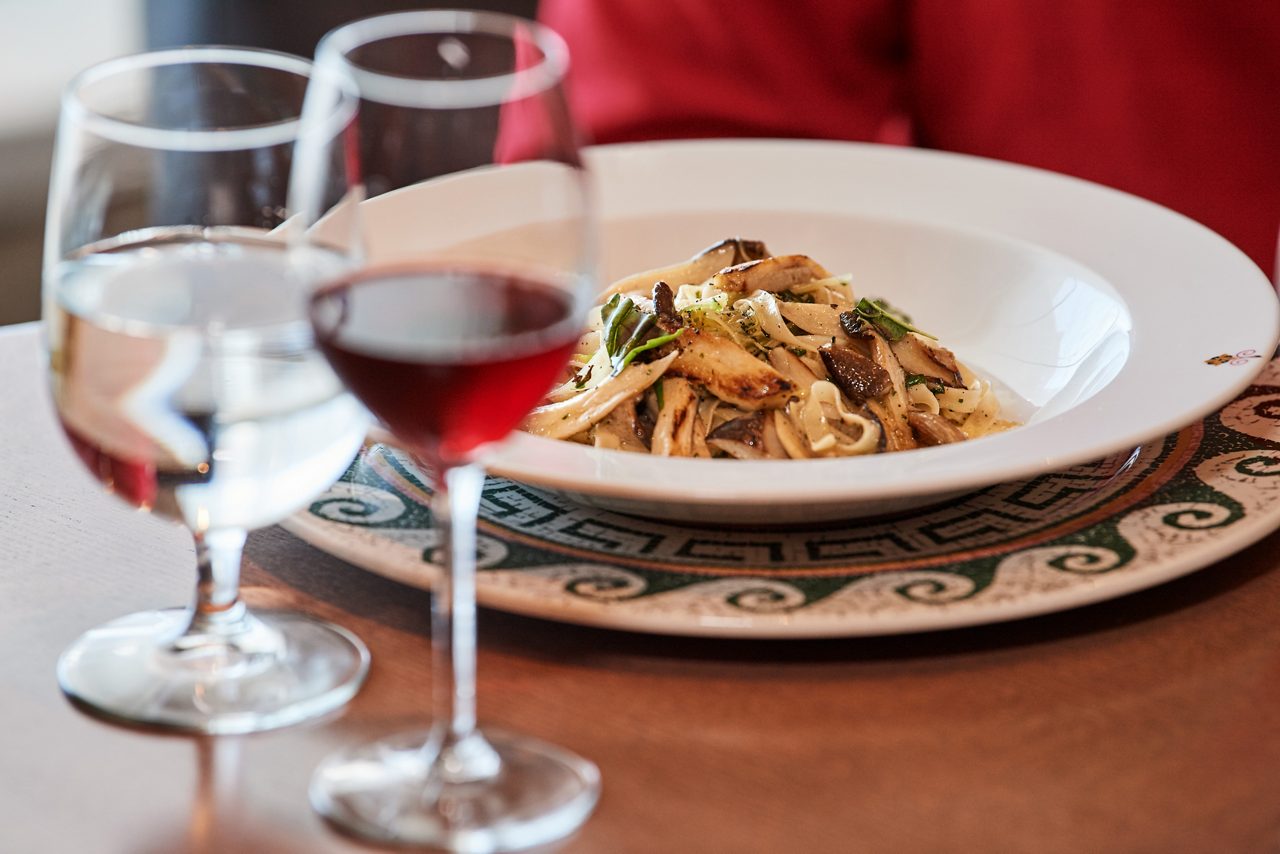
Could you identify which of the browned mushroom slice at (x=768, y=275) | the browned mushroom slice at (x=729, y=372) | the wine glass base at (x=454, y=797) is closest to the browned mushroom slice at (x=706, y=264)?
the browned mushroom slice at (x=768, y=275)

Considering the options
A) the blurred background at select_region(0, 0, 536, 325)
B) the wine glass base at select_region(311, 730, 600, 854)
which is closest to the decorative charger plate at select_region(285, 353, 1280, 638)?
the wine glass base at select_region(311, 730, 600, 854)

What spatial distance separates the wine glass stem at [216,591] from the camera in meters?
0.94

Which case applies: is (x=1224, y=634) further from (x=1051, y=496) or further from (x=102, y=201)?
(x=102, y=201)

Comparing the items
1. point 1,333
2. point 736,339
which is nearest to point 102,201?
point 736,339

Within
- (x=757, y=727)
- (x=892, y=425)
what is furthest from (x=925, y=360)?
(x=757, y=727)

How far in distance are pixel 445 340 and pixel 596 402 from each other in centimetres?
59

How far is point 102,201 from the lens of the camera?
87cm

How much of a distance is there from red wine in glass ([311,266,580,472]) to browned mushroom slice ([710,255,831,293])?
2.48 feet

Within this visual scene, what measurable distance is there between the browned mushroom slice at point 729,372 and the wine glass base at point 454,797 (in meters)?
0.49

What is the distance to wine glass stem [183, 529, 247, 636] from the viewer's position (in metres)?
0.94

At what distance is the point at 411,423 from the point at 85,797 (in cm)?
29

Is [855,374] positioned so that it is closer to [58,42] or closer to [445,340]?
[445,340]

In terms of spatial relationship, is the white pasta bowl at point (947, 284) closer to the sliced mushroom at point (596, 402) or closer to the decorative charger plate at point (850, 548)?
the decorative charger plate at point (850, 548)

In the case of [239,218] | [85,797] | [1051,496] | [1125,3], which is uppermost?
[1125,3]
